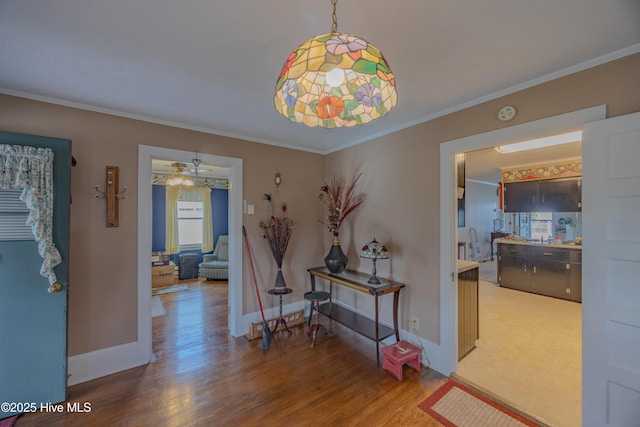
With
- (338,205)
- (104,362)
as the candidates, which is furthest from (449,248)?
(104,362)

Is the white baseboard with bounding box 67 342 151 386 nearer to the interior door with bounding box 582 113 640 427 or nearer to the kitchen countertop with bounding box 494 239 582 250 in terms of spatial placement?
the interior door with bounding box 582 113 640 427

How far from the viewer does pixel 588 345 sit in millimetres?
1519

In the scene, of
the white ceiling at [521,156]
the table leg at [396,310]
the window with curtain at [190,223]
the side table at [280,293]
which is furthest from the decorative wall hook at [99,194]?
the white ceiling at [521,156]

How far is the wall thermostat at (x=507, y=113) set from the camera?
6.09ft

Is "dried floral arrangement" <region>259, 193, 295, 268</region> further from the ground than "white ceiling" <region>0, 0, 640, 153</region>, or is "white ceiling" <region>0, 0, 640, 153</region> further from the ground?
"white ceiling" <region>0, 0, 640, 153</region>

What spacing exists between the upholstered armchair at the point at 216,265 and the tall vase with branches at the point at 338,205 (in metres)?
2.93

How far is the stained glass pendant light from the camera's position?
805 millimetres

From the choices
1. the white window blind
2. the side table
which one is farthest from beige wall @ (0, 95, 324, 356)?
the side table

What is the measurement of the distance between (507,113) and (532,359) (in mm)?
2354

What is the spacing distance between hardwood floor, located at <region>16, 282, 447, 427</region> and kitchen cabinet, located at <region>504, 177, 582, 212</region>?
4.47m

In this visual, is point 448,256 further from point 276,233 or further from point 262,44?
point 262,44

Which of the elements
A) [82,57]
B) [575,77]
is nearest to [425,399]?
[575,77]

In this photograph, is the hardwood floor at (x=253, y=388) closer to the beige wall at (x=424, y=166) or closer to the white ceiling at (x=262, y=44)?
the beige wall at (x=424, y=166)

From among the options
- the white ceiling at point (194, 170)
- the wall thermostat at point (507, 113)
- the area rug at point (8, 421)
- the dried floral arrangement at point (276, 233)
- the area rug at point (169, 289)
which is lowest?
the area rug at point (169, 289)
